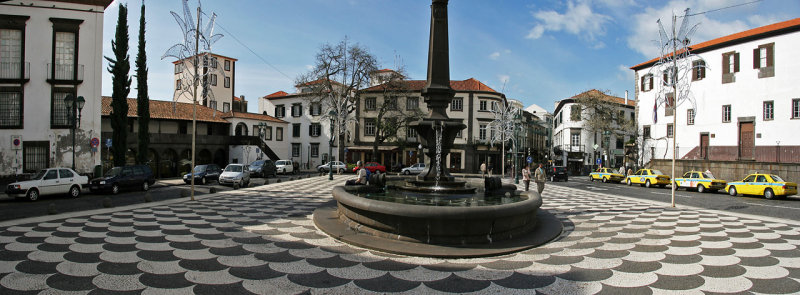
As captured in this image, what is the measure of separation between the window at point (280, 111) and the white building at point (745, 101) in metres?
43.5

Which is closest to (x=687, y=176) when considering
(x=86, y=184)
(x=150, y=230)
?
(x=150, y=230)

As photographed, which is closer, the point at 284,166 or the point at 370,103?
the point at 284,166

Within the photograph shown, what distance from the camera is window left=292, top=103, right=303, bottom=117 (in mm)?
55787

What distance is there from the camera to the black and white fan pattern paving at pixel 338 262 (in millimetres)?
5129

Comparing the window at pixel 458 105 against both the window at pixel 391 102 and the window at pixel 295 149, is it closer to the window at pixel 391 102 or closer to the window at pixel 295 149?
the window at pixel 391 102

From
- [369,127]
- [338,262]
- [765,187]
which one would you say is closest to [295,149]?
[369,127]

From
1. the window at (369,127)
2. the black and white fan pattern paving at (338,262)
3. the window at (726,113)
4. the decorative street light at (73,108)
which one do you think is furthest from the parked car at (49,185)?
the window at (726,113)

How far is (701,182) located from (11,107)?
39892 mm

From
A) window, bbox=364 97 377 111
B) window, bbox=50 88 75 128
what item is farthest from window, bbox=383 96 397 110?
window, bbox=50 88 75 128

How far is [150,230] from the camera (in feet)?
28.3

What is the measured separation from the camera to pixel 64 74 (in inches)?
953

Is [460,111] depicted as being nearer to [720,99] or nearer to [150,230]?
[720,99]

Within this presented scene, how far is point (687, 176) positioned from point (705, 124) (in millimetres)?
12078

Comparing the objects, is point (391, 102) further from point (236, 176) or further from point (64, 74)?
point (64, 74)
